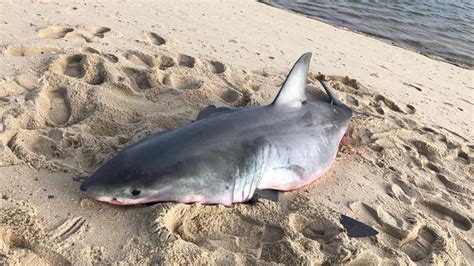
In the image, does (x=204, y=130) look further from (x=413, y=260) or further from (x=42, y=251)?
(x=413, y=260)

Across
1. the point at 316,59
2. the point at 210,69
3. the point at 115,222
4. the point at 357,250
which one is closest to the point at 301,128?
the point at 357,250

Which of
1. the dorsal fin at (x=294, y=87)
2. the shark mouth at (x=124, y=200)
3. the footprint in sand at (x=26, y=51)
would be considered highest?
the dorsal fin at (x=294, y=87)

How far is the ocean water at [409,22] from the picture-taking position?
32.9 feet

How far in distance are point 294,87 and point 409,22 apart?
8701 millimetres

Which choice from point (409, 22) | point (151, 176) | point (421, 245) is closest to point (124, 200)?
point (151, 176)

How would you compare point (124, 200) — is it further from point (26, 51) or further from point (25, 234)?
point (26, 51)

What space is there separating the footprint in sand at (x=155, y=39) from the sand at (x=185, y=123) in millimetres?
13

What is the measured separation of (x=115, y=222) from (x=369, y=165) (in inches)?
91.1

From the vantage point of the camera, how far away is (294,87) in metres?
3.68

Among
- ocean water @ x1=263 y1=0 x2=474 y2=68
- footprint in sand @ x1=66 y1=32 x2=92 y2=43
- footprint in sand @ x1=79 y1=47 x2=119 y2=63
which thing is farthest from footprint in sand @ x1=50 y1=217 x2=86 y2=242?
ocean water @ x1=263 y1=0 x2=474 y2=68

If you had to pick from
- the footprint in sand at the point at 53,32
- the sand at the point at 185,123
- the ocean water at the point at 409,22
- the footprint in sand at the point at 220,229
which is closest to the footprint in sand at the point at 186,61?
the sand at the point at 185,123

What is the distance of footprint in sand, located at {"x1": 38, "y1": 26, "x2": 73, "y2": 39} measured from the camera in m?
5.26

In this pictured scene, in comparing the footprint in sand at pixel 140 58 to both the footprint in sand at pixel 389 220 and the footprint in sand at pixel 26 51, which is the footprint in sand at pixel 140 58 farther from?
the footprint in sand at pixel 389 220

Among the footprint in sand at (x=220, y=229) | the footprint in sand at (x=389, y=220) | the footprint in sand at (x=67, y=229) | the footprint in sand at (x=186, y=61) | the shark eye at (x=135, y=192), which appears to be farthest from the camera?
the footprint in sand at (x=186, y=61)
